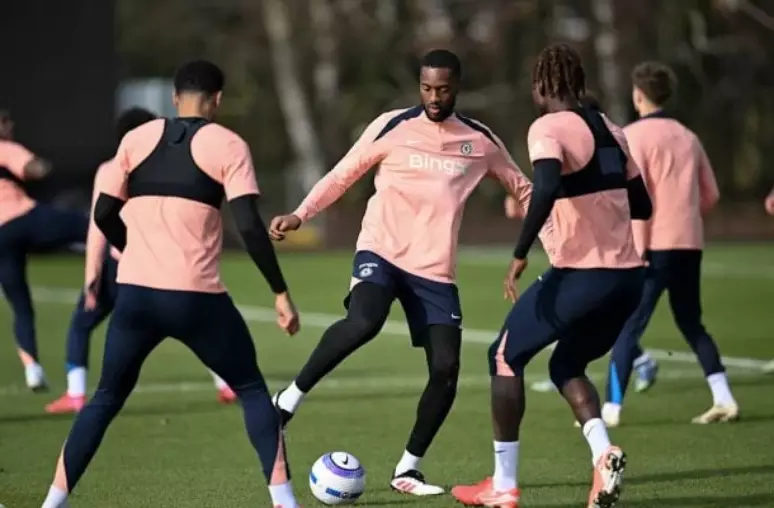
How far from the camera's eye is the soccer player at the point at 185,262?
784 centimetres

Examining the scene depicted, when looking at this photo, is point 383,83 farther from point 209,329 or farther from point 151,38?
point 209,329

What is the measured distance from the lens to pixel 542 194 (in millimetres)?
8352

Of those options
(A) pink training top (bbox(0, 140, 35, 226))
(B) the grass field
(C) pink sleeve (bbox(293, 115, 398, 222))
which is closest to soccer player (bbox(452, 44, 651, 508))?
Result: (B) the grass field

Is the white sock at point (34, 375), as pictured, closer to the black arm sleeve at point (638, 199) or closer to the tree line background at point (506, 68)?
the black arm sleeve at point (638, 199)

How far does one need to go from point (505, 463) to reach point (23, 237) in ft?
22.7

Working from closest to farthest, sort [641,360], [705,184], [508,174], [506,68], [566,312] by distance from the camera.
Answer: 1. [566,312]
2. [508,174]
3. [705,184]
4. [641,360]
5. [506,68]

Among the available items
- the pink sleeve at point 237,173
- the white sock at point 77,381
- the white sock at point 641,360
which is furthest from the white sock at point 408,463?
the white sock at point 641,360

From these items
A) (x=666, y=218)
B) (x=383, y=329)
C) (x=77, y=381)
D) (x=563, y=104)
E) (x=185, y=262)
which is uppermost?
(x=563, y=104)

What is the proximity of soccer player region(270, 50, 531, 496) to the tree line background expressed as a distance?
92.7 feet

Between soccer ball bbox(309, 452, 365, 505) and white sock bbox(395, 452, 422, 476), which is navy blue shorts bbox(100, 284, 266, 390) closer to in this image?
soccer ball bbox(309, 452, 365, 505)

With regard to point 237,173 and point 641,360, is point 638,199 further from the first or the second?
point 641,360

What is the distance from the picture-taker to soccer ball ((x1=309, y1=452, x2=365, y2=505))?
29.6 feet

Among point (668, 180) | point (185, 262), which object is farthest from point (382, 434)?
point (185, 262)

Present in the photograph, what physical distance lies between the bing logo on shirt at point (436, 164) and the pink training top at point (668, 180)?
2897 mm
